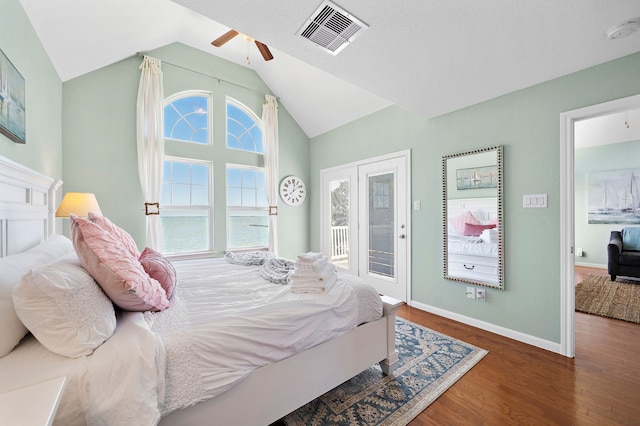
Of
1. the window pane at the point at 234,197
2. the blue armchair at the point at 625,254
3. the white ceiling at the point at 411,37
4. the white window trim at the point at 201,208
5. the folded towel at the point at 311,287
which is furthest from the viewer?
the window pane at the point at 234,197

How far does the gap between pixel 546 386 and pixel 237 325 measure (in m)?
2.16

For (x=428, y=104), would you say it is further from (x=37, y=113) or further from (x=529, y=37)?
(x=37, y=113)

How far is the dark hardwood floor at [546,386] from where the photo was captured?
155 centimetres

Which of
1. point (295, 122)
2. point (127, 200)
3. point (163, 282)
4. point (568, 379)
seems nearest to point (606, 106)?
point (568, 379)

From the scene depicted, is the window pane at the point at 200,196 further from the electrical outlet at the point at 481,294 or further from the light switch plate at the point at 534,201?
the light switch plate at the point at 534,201

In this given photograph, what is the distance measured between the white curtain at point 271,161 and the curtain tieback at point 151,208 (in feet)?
5.40

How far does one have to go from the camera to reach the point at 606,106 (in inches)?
81.1

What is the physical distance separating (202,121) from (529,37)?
3977mm

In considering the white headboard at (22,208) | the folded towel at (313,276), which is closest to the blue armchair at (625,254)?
the folded towel at (313,276)

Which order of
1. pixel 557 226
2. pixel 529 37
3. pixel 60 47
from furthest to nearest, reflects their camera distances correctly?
pixel 60 47
pixel 557 226
pixel 529 37

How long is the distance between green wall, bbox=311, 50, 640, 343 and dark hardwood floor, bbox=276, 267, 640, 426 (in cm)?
31

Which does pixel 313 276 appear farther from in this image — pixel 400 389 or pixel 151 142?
pixel 151 142

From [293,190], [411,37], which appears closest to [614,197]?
[411,37]

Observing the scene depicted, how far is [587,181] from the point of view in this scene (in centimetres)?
540
